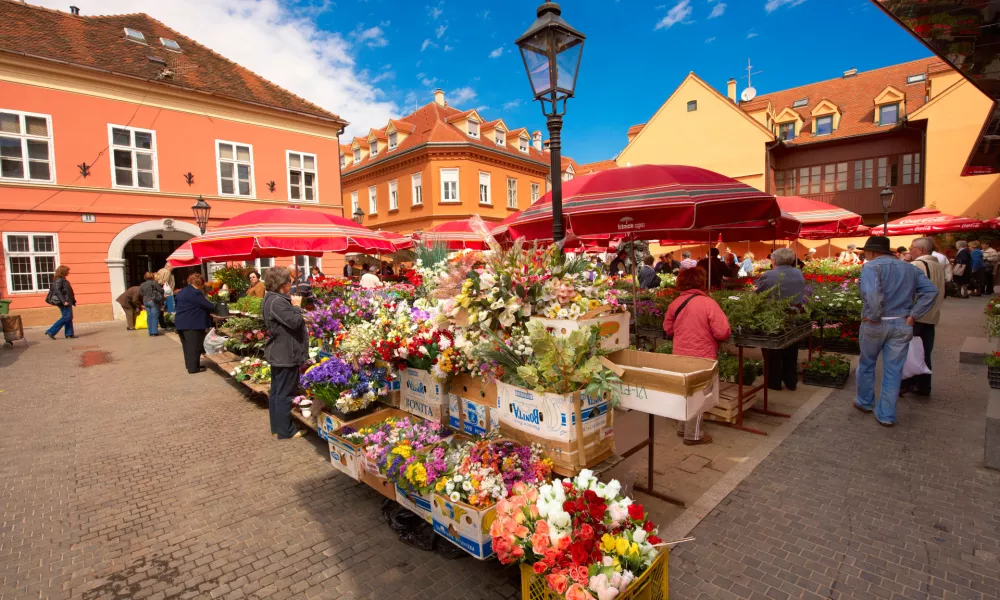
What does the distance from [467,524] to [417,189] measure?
2675 centimetres

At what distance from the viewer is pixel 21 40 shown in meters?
15.5

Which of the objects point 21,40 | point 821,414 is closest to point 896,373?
point 821,414

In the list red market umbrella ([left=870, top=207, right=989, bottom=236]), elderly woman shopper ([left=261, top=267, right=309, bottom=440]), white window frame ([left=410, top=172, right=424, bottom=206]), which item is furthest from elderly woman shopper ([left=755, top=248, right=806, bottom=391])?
white window frame ([left=410, top=172, right=424, bottom=206])

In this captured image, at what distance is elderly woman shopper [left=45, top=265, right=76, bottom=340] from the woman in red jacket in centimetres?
1554

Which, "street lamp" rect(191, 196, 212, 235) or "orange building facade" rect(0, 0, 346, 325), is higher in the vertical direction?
"orange building facade" rect(0, 0, 346, 325)

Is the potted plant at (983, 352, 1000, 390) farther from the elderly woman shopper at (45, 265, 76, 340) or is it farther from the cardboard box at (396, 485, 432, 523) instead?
the elderly woman shopper at (45, 265, 76, 340)

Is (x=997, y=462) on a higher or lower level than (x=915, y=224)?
lower

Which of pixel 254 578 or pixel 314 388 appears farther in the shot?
pixel 314 388

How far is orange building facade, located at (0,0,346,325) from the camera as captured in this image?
595 inches

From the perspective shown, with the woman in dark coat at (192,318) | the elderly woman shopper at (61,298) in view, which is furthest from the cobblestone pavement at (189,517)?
the elderly woman shopper at (61,298)

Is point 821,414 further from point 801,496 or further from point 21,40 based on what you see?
point 21,40

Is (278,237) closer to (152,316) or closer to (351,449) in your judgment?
(351,449)

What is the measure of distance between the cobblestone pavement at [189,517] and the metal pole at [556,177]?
9.49 ft

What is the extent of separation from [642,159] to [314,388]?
30.0m
